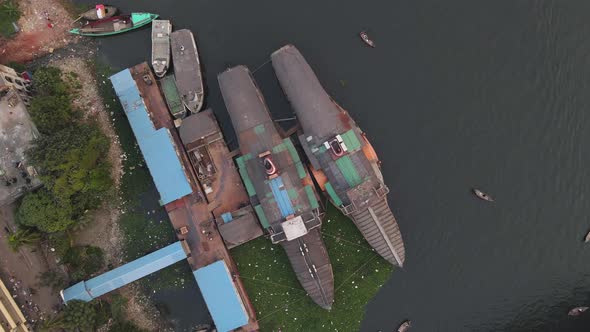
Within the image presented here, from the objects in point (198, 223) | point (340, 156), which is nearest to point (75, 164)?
point (198, 223)

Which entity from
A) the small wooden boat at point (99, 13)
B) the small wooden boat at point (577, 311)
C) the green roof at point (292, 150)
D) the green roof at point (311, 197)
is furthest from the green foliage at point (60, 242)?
the small wooden boat at point (577, 311)

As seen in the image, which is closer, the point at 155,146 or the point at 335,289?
the point at 155,146

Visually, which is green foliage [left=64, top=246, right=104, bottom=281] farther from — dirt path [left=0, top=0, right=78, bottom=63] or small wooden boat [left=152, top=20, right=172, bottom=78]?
dirt path [left=0, top=0, right=78, bottom=63]

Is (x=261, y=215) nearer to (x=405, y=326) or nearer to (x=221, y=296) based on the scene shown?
(x=221, y=296)

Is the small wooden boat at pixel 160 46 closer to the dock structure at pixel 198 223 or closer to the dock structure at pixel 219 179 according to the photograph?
the dock structure at pixel 198 223

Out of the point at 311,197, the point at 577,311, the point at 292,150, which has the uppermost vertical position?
the point at 292,150

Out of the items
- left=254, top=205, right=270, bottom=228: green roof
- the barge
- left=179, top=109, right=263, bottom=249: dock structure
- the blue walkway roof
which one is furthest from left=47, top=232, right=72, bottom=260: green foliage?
left=254, top=205, right=270, bottom=228: green roof

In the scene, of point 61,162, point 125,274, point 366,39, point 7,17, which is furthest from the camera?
point 366,39
